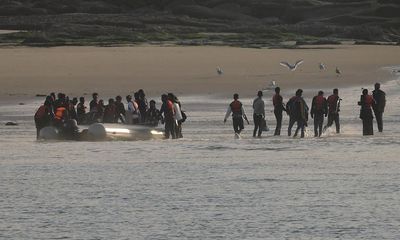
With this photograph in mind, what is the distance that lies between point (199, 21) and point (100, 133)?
96067mm

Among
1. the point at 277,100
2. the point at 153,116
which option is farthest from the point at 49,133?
the point at 277,100

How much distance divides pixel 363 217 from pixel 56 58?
173ft

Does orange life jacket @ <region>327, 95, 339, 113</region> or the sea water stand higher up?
orange life jacket @ <region>327, 95, 339, 113</region>

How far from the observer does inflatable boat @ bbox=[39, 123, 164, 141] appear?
26469 millimetres

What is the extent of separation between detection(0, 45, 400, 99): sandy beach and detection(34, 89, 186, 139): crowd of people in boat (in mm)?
15284

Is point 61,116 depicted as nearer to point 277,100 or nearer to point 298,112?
point 277,100

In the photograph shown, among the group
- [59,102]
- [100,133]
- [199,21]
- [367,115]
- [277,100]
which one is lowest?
[100,133]

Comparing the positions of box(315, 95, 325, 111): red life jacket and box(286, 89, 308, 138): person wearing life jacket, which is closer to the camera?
box(286, 89, 308, 138): person wearing life jacket

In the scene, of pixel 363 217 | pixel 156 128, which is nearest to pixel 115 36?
pixel 156 128

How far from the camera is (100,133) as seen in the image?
26.5m

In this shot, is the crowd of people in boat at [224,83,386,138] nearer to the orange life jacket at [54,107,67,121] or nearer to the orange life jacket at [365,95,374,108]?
the orange life jacket at [365,95,374,108]

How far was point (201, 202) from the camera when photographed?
15.9 meters

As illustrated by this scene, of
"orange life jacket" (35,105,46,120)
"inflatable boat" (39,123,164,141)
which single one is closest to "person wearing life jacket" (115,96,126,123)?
"inflatable boat" (39,123,164,141)

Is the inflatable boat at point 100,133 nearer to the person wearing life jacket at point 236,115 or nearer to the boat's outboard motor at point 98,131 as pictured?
the boat's outboard motor at point 98,131
